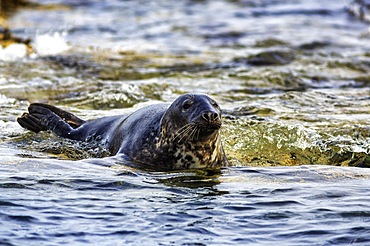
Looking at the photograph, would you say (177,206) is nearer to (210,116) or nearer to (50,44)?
(210,116)

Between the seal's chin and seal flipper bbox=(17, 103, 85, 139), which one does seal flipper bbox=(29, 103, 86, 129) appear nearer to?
Result: seal flipper bbox=(17, 103, 85, 139)

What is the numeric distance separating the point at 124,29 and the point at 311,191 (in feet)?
51.5

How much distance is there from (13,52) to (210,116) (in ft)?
30.4

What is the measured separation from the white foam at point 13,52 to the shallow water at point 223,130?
0.27 feet

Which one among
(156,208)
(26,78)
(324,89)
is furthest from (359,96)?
(156,208)

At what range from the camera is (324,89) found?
46.0ft

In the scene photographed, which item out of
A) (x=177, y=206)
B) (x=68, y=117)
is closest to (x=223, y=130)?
(x=68, y=117)

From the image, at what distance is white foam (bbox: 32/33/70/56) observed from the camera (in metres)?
16.4

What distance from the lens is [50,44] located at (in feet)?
57.1

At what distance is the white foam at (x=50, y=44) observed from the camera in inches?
645

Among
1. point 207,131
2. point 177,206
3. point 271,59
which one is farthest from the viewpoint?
point 271,59

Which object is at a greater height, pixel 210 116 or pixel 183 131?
pixel 210 116

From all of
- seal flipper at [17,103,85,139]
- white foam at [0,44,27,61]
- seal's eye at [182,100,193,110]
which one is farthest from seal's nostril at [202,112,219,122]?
white foam at [0,44,27,61]

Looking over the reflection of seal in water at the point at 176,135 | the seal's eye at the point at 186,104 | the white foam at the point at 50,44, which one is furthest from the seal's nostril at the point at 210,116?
the white foam at the point at 50,44
